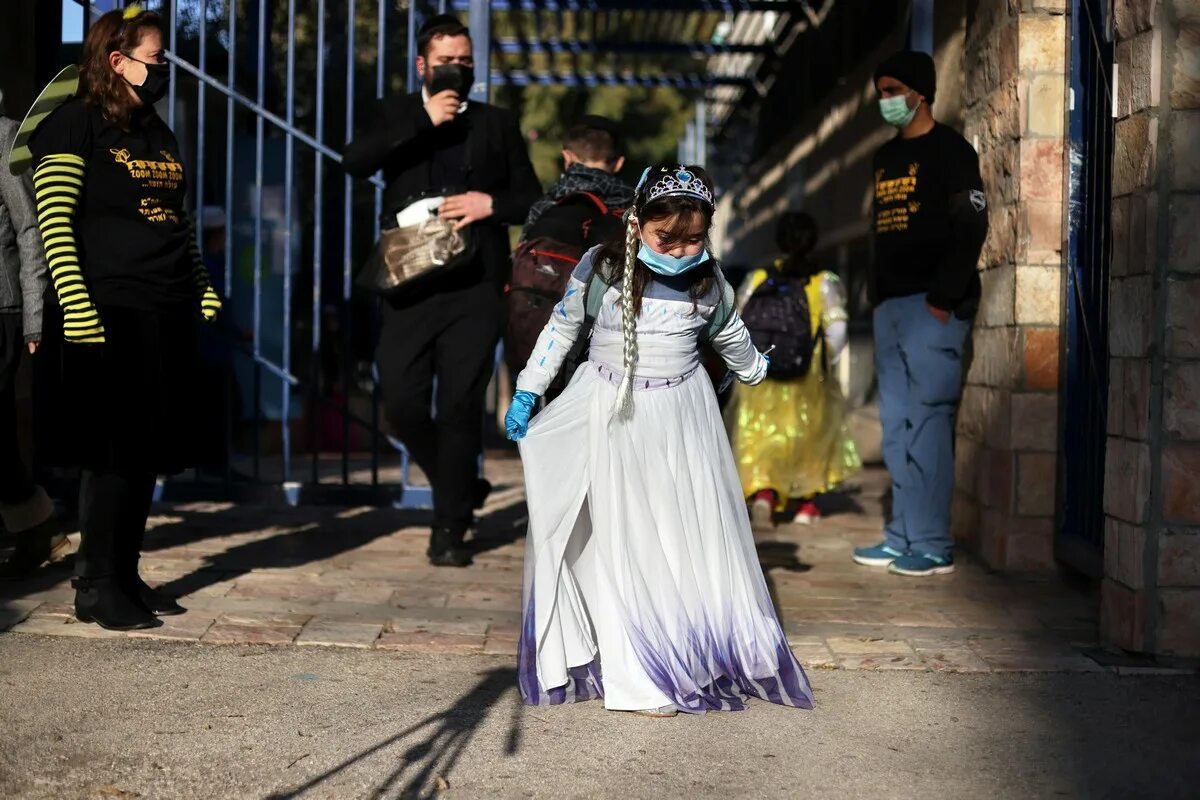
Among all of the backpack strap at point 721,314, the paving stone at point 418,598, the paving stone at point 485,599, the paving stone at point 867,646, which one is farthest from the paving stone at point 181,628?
the paving stone at point 867,646

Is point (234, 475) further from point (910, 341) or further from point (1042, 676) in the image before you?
point (1042, 676)

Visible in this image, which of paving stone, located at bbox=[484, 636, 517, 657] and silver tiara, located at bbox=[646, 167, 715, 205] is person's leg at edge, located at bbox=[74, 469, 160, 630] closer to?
paving stone, located at bbox=[484, 636, 517, 657]

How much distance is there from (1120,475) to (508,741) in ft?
7.28

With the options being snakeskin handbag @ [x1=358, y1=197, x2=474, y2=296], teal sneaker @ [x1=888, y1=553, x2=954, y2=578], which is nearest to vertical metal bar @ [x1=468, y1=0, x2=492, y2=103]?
snakeskin handbag @ [x1=358, y1=197, x2=474, y2=296]

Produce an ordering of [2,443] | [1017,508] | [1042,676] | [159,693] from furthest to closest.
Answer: [1017,508]
[2,443]
[1042,676]
[159,693]

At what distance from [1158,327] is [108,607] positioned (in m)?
3.41

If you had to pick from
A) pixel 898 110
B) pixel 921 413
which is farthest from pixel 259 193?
pixel 921 413

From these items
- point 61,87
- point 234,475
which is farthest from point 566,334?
point 234,475

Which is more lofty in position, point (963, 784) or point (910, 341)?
point (910, 341)

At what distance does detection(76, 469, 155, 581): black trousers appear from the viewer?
529cm

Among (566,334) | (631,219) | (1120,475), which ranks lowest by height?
(1120,475)

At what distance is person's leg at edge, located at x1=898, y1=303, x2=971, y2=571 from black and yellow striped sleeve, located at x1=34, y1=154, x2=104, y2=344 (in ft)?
11.0

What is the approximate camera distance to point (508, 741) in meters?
4.08

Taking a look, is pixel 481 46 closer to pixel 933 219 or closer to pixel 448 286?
pixel 448 286
